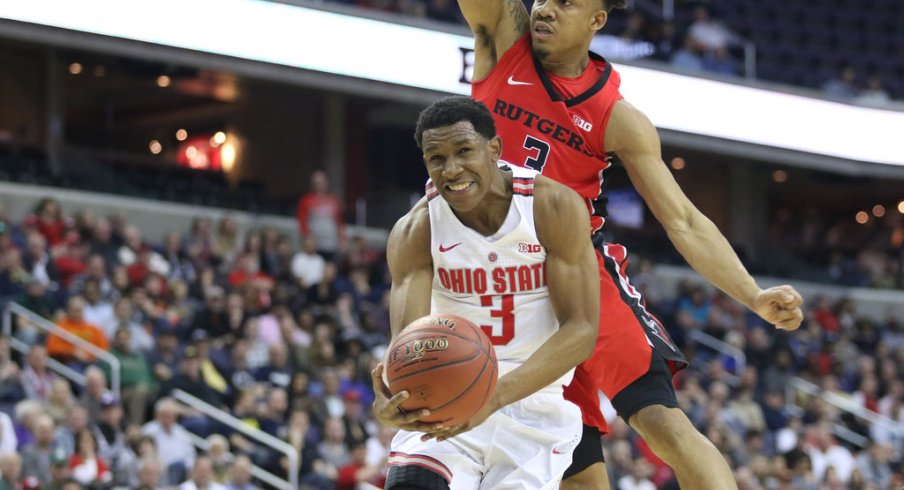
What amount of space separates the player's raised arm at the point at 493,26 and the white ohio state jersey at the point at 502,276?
2.70 ft

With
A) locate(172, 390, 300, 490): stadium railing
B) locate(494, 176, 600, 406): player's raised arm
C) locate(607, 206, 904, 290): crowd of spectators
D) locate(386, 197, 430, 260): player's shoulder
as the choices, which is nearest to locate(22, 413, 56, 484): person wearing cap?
locate(172, 390, 300, 490): stadium railing

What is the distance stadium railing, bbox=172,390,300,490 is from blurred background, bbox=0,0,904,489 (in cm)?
2

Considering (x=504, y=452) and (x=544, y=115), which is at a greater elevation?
(x=544, y=115)

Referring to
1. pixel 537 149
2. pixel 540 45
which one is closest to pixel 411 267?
pixel 537 149

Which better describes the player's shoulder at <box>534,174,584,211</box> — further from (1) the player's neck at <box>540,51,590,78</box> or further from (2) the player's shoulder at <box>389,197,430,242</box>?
(1) the player's neck at <box>540,51,590,78</box>

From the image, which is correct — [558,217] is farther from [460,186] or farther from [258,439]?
[258,439]

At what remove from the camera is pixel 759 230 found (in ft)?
75.3

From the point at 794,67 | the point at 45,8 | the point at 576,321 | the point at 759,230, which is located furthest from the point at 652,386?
the point at 759,230

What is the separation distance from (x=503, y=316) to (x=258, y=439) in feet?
20.1

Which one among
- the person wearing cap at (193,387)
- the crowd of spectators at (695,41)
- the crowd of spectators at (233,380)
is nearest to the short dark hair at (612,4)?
the crowd of spectators at (233,380)

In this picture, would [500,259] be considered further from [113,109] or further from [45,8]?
[113,109]

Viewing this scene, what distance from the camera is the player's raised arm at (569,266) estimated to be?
467cm

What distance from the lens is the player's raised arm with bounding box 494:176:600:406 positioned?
15.3 ft

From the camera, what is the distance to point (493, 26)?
551 cm
